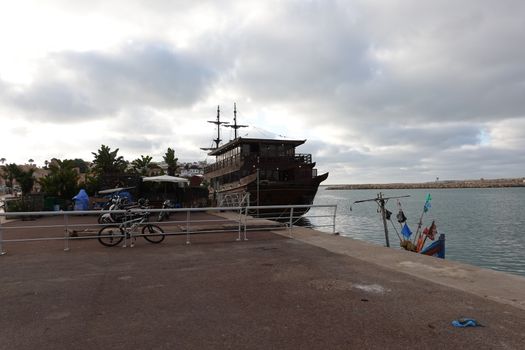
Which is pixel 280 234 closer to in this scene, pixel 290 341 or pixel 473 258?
pixel 290 341

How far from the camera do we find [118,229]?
402 inches

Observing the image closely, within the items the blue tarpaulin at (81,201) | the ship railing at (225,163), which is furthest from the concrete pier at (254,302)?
the ship railing at (225,163)

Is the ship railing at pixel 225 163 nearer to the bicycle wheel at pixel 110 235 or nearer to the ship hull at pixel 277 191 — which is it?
the ship hull at pixel 277 191

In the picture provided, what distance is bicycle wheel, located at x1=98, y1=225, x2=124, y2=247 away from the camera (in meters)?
9.94

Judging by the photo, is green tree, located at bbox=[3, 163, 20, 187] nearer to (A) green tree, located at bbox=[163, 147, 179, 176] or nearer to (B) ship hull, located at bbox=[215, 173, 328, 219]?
(A) green tree, located at bbox=[163, 147, 179, 176]

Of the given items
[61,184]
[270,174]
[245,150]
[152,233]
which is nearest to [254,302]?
[152,233]

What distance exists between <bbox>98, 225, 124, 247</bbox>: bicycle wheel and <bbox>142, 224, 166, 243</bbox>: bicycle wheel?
64 centimetres

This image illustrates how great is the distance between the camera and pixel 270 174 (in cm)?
2984

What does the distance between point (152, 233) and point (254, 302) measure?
624 centimetres

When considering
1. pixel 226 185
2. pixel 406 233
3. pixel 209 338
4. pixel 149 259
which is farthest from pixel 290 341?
pixel 226 185

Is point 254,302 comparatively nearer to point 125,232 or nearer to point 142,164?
point 125,232

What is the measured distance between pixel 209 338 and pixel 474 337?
8.82 feet

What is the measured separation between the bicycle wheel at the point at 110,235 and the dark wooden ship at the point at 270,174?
17.3 m

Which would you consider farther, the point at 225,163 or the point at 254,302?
the point at 225,163
